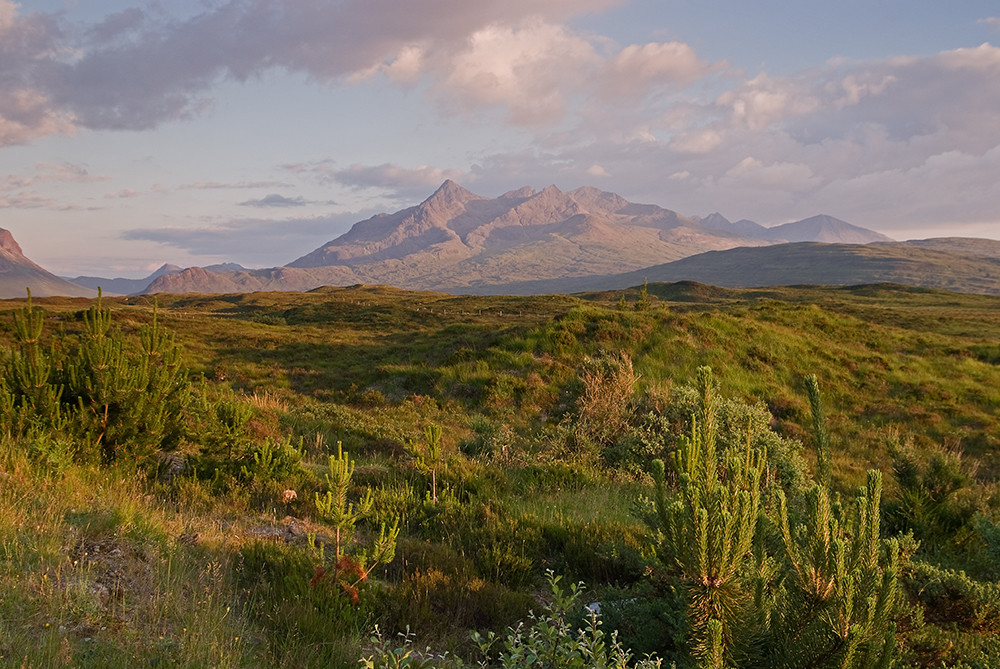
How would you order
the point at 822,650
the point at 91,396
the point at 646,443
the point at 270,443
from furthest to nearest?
1. the point at 646,443
2. the point at 270,443
3. the point at 91,396
4. the point at 822,650

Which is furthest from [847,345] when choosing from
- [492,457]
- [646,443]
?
[492,457]

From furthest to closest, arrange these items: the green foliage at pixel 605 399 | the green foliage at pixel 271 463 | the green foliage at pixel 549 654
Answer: the green foliage at pixel 605 399
the green foliage at pixel 271 463
the green foliage at pixel 549 654

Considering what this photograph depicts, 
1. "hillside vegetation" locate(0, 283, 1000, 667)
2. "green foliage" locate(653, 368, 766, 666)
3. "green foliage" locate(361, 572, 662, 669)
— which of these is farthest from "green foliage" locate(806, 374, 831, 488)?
"green foliage" locate(361, 572, 662, 669)

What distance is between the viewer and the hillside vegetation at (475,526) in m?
2.69

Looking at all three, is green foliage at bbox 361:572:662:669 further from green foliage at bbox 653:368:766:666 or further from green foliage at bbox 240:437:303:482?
green foliage at bbox 240:437:303:482

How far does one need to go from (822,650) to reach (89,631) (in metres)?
3.95

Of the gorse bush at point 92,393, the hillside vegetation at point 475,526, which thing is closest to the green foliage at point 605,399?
the hillside vegetation at point 475,526

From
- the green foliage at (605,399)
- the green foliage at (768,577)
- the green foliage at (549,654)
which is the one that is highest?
the green foliage at (768,577)

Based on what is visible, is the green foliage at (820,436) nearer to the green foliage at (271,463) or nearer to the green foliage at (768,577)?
the green foliage at (768,577)

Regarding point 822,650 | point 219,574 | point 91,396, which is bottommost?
point 219,574

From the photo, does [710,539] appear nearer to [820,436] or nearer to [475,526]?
[820,436]

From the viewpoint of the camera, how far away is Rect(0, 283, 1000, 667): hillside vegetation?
269 centimetres

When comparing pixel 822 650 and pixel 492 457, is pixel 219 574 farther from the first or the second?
pixel 492 457

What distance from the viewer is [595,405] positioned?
12484mm
